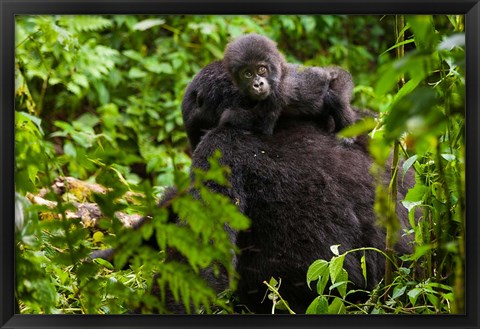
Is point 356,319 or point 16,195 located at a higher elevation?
point 16,195

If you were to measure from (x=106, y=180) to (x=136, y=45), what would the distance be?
4.09 metres

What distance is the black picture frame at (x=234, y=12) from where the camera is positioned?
1945mm

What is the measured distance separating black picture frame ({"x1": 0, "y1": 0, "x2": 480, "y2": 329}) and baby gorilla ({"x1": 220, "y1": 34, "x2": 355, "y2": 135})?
100 centimetres

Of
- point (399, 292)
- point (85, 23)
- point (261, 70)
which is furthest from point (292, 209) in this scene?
point (85, 23)

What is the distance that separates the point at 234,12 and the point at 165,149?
329 centimetres

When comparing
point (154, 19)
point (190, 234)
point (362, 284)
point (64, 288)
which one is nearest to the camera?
point (190, 234)

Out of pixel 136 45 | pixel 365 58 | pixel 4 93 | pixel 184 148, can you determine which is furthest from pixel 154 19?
pixel 4 93

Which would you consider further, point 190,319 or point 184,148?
point 184,148

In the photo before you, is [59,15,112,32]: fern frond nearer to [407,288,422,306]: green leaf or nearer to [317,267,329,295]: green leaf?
[317,267,329,295]: green leaf

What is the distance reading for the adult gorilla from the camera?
9.00ft

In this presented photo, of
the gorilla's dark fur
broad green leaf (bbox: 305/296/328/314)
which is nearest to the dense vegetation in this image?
broad green leaf (bbox: 305/296/328/314)

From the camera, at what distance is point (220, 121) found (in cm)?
299

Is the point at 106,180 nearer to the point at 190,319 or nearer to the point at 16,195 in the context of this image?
the point at 16,195

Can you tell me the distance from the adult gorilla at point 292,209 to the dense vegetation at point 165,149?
11 cm
